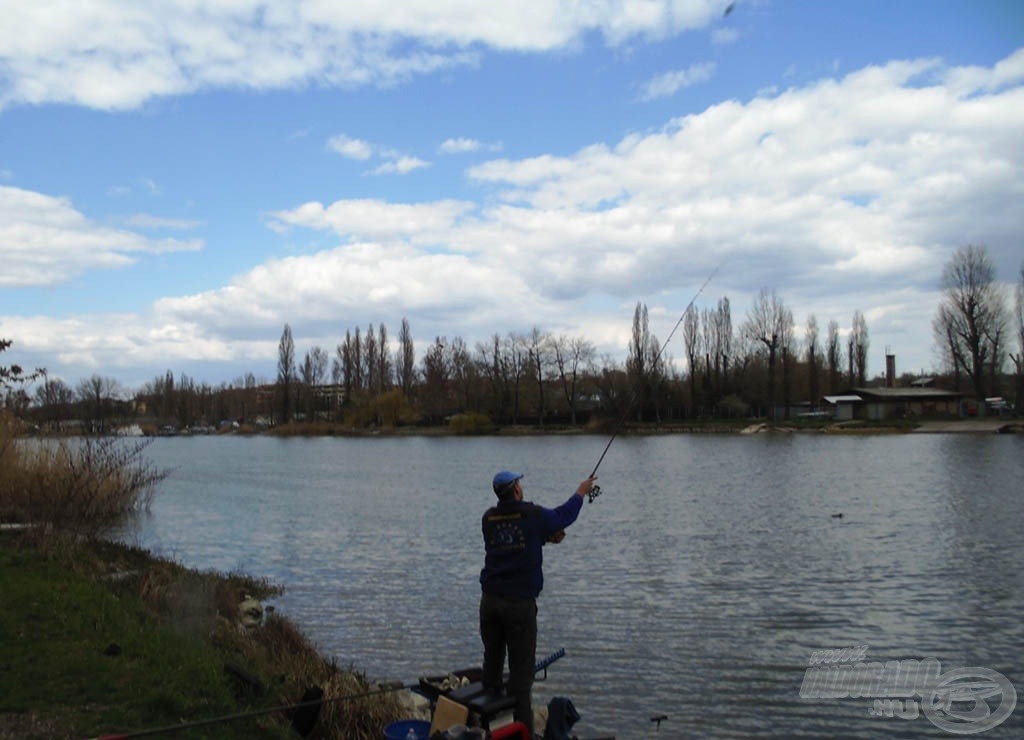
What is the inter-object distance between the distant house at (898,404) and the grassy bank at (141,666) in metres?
80.5

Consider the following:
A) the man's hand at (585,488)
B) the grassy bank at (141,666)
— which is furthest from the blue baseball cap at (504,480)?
the grassy bank at (141,666)

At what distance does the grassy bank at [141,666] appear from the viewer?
6.26m

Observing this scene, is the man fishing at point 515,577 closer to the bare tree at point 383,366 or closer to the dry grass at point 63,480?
the dry grass at point 63,480

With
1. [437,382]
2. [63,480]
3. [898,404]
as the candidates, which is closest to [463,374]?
[437,382]

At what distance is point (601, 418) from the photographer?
3642 inches

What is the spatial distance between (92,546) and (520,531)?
40.8 feet

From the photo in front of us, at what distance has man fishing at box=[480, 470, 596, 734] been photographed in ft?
19.3

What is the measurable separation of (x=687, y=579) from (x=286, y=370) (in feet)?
347

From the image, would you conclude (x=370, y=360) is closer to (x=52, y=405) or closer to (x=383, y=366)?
(x=383, y=366)

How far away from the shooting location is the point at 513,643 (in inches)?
235

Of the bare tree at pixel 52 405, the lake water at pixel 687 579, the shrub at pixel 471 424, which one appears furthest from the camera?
the shrub at pixel 471 424

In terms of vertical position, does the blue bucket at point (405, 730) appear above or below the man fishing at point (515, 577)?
below

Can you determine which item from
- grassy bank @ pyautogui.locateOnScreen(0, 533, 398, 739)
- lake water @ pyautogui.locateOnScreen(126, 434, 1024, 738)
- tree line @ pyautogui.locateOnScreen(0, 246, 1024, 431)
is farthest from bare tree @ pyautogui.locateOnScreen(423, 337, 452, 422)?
grassy bank @ pyautogui.locateOnScreen(0, 533, 398, 739)

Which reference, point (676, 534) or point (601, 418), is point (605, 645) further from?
point (601, 418)
